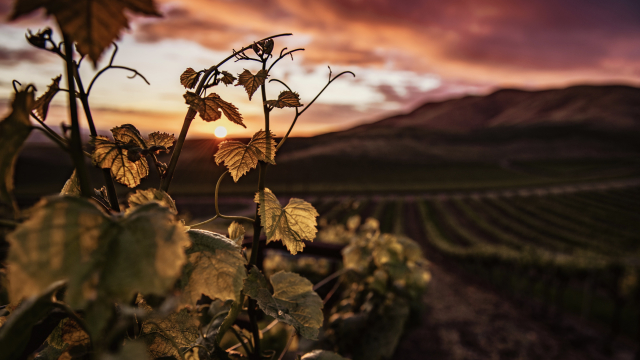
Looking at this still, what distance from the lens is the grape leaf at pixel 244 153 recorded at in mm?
796

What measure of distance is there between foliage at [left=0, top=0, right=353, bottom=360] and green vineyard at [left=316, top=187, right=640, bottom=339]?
2028mm

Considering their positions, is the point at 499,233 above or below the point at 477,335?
below

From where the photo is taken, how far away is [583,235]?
38312 mm

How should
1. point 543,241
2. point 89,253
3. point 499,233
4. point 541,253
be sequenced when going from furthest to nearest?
1. point 499,233
2. point 543,241
3. point 541,253
4. point 89,253

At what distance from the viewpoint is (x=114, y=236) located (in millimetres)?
475

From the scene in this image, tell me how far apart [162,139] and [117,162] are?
0.13 metres

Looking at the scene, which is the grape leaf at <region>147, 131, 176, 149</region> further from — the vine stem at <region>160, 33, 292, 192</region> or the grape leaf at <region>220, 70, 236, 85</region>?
the grape leaf at <region>220, 70, 236, 85</region>

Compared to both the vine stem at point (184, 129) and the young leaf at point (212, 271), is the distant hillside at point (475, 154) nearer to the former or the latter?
the vine stem at point (184, 129)

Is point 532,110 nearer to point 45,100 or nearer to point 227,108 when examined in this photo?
point 227,108

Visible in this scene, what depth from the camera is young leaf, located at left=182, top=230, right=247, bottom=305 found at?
61cm

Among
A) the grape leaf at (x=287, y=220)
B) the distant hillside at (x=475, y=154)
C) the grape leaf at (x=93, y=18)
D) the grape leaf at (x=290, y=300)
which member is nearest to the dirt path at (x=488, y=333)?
the grape leaf at (x=290, y=300)

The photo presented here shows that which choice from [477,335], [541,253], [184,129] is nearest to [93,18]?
[184,129]

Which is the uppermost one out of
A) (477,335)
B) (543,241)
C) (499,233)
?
(477,335)

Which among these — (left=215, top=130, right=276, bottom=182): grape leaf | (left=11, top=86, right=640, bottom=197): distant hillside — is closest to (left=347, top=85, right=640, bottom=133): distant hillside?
(left=11, top=86, right=640, bottom=197): distant hillside
